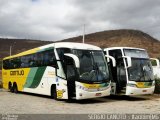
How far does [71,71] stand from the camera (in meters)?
18.6

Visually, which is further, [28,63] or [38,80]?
[28,63]

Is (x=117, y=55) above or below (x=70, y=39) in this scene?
below

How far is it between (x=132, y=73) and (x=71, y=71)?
366cm

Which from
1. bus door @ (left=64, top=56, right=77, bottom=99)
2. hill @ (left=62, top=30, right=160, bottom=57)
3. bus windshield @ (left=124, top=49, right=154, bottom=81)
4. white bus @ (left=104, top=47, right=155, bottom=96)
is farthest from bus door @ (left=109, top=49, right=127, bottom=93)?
hill @ (left=62, top=30, right=160, bottom=57)

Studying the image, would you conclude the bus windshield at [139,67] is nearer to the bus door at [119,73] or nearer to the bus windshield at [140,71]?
the bus windshield at [140,71]

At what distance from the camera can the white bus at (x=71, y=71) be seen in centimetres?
1786

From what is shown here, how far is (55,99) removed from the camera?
20562mm

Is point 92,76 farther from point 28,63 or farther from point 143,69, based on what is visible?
point 28,63

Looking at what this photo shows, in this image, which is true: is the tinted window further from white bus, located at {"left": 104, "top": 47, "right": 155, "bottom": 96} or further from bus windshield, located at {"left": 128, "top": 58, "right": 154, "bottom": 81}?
bus windshield, located at {"left": 128, "top": 58, "right": 154, "bottom": 81}

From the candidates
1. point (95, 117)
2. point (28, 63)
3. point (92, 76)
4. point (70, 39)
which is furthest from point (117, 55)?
point (70, 39)

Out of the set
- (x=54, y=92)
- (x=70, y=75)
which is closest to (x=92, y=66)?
(x=70, y=75)

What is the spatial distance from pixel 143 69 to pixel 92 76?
361cm

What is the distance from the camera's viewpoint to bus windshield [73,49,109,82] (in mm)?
18031

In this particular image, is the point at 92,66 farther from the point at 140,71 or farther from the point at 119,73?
the point at 140,71
